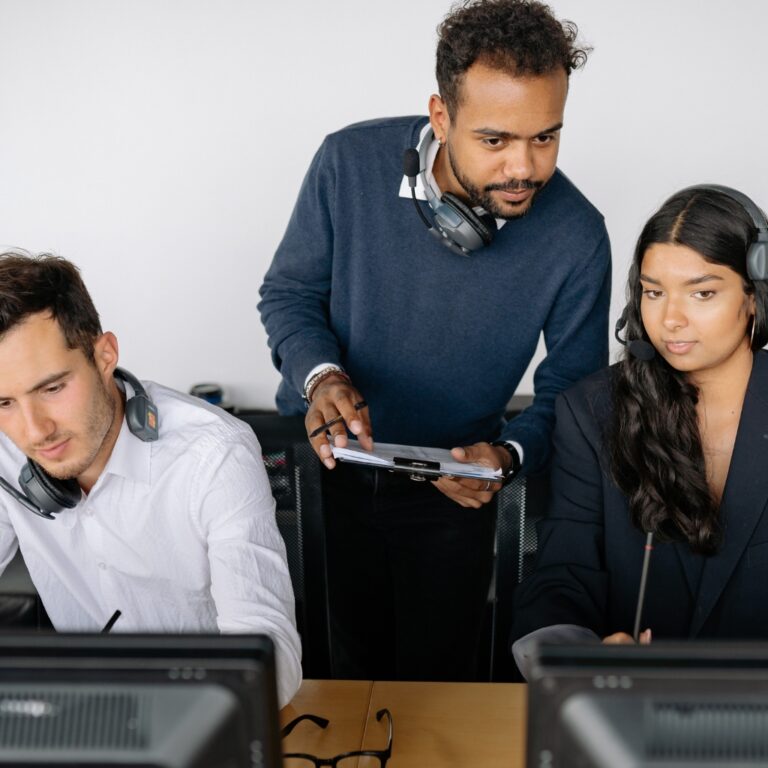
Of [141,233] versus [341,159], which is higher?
[341,159]

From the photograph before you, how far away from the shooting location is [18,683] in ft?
2.17

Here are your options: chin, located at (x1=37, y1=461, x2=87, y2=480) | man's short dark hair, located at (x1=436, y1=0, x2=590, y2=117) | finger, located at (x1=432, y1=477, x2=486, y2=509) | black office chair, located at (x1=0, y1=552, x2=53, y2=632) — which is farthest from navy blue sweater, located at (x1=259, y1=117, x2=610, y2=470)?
black office chair, located at (x1=0, y1=552, x2=53, y2=632)

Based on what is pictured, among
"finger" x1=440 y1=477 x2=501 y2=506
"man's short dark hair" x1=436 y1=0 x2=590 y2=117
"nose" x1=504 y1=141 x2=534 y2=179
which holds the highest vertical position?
"man's short dark hair" x1=436 y1=0 x2=590 y2=117

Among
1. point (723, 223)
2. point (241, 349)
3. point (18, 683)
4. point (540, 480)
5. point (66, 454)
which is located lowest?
point (241, 349)

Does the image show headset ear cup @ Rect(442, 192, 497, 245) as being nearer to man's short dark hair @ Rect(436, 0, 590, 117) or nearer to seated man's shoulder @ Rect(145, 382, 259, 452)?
man's short dark hair @ Rect(436, 0, 590, 117)

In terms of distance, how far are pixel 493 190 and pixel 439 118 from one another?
0.19 meters

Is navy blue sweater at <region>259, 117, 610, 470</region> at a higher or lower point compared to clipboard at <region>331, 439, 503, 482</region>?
higher

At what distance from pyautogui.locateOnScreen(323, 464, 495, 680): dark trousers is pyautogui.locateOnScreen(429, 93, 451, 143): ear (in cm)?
67

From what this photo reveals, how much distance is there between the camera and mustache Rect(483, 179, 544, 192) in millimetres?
1560

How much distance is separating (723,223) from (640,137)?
1.50m

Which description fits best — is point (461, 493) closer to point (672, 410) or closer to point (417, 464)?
point (417, 464)

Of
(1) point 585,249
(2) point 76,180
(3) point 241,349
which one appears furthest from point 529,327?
(2) point 76,180

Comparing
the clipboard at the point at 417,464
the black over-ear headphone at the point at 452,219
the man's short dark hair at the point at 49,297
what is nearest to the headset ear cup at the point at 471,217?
the black over-ear headphone at the point at 452,219

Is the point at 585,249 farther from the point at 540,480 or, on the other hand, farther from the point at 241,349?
the point at 241,349
